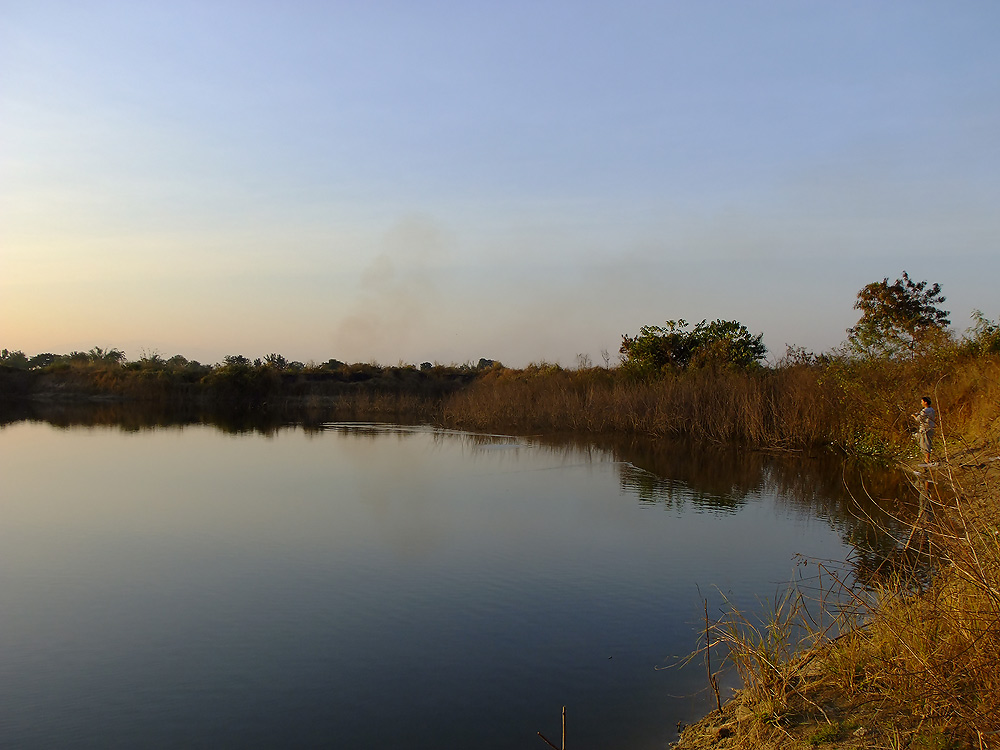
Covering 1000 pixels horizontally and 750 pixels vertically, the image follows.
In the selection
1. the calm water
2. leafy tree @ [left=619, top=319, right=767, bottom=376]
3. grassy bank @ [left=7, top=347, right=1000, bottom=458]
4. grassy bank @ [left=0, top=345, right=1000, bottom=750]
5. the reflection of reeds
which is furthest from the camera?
leafy tree @ [left=619, top=319, right=767, bottom=376]

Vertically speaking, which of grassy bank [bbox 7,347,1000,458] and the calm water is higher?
grassy bank [bbox 7,347,1000,458]

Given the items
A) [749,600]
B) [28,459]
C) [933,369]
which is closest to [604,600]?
[749,600]

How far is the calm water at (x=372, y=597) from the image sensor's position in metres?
4.99

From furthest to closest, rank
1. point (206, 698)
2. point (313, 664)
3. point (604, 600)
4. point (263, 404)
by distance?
point (263, 404), point (604, 600), point (313, 664), point (206, 698)

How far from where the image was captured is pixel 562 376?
32.0m

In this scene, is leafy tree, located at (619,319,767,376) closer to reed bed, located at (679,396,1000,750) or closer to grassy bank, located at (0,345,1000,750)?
grassy bank, located at (0,345,1000,750)

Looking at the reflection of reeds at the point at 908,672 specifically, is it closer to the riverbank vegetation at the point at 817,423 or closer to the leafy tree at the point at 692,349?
the riverbank vegetation at the point at 817,423

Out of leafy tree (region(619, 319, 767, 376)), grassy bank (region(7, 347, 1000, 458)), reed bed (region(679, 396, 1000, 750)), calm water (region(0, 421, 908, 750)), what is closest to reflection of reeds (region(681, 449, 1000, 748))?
reed bed (region(679, 396, 1000, 750))

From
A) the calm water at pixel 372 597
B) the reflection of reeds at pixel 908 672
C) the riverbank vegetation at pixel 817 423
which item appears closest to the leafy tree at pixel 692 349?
the riverbank vegetation at pixel 817 423

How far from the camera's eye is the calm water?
499cm

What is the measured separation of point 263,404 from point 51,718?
40.3 meters

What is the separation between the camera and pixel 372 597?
24.3 ft

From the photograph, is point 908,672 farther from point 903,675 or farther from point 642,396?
point 642,396

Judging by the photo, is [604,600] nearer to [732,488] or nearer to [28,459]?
[732,488]
